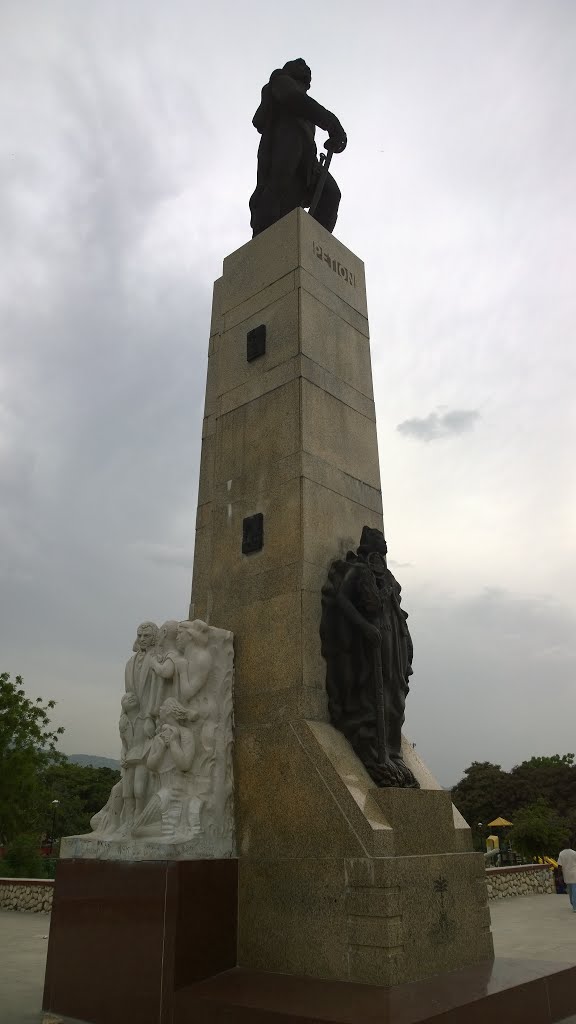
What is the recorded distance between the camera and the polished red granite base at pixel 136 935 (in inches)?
223

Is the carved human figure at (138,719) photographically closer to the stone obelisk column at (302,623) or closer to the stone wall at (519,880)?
the stone obelisk column at (302,623)

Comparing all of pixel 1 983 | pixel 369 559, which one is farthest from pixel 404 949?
pixel 1 983

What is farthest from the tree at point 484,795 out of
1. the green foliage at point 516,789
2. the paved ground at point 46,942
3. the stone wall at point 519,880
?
the paved ground at point 46,942

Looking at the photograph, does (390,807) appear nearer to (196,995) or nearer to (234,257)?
(196,995)

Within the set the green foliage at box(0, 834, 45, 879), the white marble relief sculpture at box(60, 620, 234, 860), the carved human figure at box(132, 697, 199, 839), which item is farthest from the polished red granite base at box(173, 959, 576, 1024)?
the green foliage at box(0, 834, 45, 879)

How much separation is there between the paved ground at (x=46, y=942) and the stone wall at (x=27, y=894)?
23 cm

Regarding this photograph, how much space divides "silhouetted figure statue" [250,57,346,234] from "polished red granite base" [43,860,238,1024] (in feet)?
25.9

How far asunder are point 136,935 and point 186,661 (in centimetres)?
226

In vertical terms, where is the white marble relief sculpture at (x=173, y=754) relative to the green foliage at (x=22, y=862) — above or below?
above

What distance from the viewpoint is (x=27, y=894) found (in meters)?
16.8

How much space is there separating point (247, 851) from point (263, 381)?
4.89 metres

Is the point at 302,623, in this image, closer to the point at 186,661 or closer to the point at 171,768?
the point at 186,661

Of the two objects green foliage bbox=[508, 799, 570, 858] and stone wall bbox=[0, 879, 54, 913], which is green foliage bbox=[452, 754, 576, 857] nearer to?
green foliage bbox=[508, 799, 570, 858]

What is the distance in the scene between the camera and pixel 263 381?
8.57 meters
